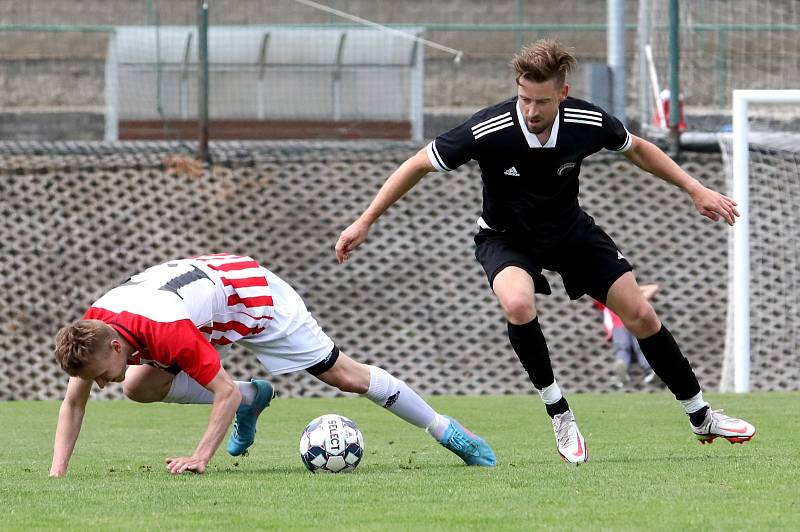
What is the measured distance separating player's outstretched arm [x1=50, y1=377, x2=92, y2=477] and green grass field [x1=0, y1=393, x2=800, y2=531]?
0.31 ft

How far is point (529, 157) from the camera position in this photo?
19.6 ft

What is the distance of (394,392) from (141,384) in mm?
1176

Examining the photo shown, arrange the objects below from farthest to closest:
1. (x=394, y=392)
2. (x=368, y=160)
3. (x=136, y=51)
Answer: (x=136, y=51) < (x=368, y=160) < (x=394, y=392)

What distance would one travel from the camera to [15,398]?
12.3 meters

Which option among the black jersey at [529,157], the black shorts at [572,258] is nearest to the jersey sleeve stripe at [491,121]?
the black jersey at [529,157]

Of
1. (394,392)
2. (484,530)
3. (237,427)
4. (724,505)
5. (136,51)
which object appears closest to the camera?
(484,530)

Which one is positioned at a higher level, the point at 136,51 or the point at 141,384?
the point at 136,51

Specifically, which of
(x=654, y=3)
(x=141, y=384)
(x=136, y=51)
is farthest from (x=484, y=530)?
(x=136, y=51)

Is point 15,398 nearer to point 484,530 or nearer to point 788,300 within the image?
point 788,300

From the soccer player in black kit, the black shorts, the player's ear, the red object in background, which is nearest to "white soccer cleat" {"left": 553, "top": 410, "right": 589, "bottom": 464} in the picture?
the soccer player in black kit

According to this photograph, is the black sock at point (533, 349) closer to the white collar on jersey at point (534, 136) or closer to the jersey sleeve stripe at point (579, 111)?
the white collar on jersey at point (534, 136)

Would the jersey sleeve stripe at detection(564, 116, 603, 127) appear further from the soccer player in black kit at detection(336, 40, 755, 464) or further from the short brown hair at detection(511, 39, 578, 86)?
the short brown hair at detection(511, 39, 578, 86)

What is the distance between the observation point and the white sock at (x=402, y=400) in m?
6.16

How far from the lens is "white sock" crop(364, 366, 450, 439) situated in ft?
20.2
